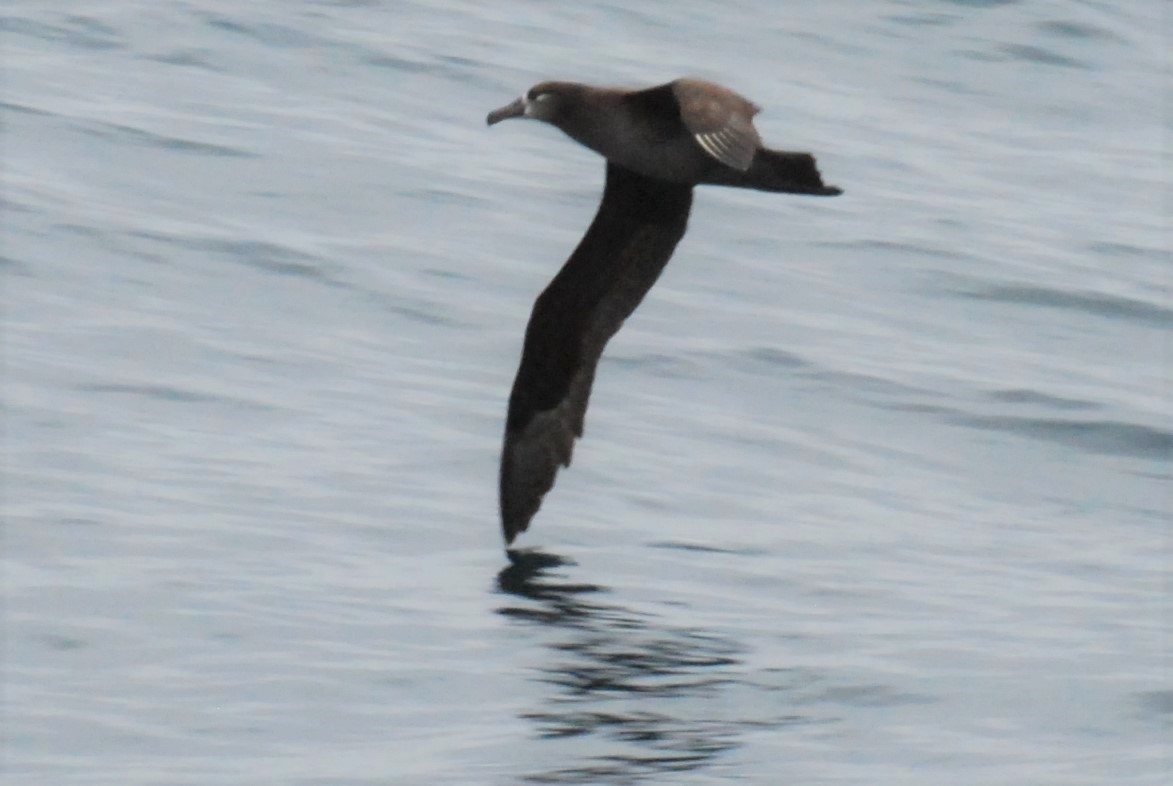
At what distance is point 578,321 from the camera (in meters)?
10.6

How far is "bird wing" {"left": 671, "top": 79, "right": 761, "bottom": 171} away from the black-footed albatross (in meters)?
0.51

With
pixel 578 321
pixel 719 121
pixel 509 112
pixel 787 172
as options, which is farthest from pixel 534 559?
pixel 719 121

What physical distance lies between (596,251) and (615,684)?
268cm

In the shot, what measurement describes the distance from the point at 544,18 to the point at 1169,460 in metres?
8.89

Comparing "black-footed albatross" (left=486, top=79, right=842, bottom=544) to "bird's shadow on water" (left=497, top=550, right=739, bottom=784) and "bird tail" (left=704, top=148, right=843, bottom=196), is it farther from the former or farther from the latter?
"bird's shadow on water" (left=497, top=550, right=739, bottom=784)

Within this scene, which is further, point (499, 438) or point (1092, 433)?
point (1092, 433)

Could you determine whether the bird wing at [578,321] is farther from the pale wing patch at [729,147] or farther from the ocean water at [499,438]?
the pale wing patch at [729,147]

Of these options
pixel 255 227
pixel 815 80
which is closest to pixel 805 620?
pixel 255 227

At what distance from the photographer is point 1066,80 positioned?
20.6 m

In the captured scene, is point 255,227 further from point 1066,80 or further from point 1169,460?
point 1066,80

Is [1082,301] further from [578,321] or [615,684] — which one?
[615,684]

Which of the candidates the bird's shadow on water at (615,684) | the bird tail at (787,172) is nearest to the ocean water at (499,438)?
the bird's shadow on water at (615,684)

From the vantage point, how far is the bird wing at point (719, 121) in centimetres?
825

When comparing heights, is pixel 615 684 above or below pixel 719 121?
below
